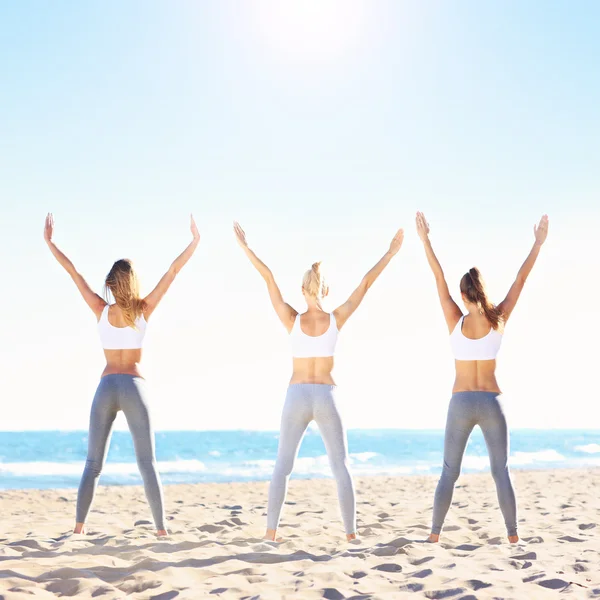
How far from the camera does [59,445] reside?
35781mm

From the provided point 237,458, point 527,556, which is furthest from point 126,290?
point 237,458

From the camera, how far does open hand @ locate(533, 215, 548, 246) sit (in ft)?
17.4

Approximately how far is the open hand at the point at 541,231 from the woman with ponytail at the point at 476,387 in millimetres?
312

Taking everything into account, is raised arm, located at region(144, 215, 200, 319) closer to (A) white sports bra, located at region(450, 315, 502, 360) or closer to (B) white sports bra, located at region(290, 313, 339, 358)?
(B) white sports bra, located at region(290, 313, 339, 358)

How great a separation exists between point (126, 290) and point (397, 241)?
6.92 ft

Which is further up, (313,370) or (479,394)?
(313,370)

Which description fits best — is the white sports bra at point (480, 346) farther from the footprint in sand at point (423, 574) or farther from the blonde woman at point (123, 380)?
the blonde woman at point (123, 380)

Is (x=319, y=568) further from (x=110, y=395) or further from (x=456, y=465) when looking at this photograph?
(x=110, y=395)

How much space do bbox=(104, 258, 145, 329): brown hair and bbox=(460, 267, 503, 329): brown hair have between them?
2413 millimetres

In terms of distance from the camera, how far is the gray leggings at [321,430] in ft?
16.0

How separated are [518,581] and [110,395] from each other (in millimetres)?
2958

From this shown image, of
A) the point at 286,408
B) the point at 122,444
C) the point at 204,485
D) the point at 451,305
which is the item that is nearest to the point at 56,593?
the point at 286,408

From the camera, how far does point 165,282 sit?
5.18 metres

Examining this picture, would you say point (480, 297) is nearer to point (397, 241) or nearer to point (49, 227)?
point (397, 241)
